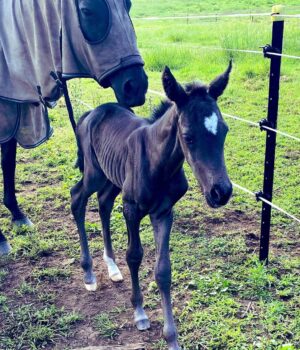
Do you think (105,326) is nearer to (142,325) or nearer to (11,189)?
(142,325)

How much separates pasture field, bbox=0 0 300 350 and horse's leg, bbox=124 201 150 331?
0.08 metres

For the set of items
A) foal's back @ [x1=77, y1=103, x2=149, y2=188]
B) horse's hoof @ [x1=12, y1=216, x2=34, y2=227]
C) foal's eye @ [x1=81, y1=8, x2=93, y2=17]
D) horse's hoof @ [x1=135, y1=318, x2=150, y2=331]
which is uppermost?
foal's eye @ [x1=81, y1=8, x2=93, y2=17]

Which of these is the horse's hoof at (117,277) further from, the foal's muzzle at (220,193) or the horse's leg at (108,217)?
the foal's muzzle at (220,193)

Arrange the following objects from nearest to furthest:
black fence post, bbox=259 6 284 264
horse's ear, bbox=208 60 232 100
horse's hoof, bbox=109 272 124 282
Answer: horse's ear, bbox=208 60 232 100 < black fence post, bbox=259 6 284 264 < horse's hoof, bbox=109 272 124 282

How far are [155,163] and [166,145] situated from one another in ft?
0.44

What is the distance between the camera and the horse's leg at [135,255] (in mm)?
2705

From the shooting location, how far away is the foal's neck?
241 centimetres


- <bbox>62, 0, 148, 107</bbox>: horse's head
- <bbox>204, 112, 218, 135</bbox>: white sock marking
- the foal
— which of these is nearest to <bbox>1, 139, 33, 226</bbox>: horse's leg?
the foal

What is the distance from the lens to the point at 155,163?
2551mm

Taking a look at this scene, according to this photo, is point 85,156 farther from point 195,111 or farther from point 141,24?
point 141,24

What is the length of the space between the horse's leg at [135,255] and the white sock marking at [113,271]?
0.48m

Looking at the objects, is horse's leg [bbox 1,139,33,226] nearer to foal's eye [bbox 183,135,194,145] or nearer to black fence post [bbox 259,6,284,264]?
black fence post [bbox 259,6,284,264]

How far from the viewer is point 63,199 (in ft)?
15.7

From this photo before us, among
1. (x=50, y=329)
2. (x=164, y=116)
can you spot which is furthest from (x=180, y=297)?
(x=164, y=116)
